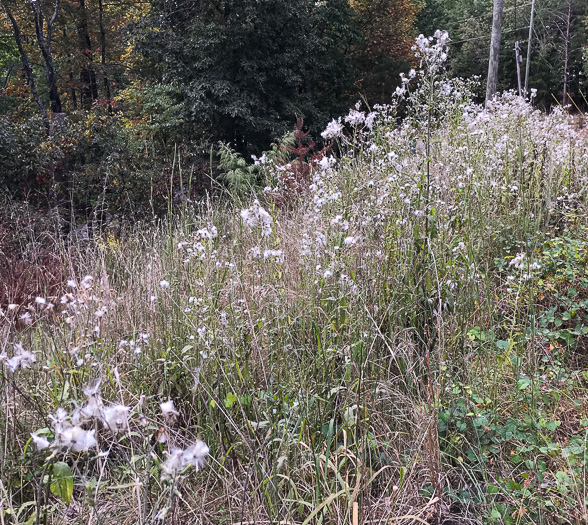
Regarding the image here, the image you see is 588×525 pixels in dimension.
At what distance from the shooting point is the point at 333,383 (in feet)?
6.27

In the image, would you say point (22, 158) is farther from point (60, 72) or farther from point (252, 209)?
point (60, 72)

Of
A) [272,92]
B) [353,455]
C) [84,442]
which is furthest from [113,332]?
[272,92]

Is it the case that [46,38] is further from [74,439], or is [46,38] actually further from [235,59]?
[74,439]

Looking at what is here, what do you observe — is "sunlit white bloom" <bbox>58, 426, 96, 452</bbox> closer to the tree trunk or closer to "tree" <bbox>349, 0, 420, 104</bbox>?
the tree trunk

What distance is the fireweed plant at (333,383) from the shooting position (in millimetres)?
1493

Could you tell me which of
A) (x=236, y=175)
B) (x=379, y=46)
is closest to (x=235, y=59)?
(x=236, y=175)

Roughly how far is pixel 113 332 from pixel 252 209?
3.89ft

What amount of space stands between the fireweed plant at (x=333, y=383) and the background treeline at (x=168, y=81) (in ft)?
6.70

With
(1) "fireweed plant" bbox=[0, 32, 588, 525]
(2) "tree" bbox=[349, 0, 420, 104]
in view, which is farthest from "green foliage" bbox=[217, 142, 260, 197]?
(2) "tree" bbox=[349, 0, 420, 104]

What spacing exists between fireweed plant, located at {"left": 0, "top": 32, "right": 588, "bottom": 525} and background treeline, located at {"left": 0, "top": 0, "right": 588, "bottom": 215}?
80.5 inches

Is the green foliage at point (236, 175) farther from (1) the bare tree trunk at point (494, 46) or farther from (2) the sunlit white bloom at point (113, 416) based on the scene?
(2) the sunlit white bloom at point (113, 416)

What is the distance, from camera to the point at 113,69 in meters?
17.4

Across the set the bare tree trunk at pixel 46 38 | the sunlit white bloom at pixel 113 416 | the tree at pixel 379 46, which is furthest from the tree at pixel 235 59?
the sunlit white bloom at pixel 113 416

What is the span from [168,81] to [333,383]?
1355cm
